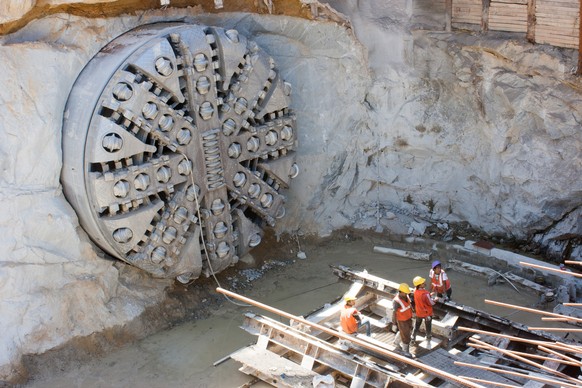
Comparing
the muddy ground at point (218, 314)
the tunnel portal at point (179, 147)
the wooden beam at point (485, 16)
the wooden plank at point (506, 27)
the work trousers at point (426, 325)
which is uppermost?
the wooden beam at point (485, 16)

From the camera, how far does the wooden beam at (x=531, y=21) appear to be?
34.1 feet

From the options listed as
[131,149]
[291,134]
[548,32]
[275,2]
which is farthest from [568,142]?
[131,149]

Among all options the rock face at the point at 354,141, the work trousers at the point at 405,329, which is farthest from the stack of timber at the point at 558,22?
the work trousers at the point at 405,329

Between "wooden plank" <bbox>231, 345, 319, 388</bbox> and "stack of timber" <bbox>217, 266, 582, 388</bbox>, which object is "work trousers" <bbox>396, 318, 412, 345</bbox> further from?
"wooden plank" <bbox>231, 345, 319, 388</bbox>

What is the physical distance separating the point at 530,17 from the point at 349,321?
A: 4733 millimetres

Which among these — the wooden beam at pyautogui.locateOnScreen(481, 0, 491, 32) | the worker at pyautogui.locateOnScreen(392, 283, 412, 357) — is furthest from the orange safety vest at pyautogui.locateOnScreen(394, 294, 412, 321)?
the wooden beam at pyautogui.locateOnScreen(481, 0, 491, 32)

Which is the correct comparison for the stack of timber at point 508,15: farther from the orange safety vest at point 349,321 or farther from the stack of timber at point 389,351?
the orange safety vest at point 349,321

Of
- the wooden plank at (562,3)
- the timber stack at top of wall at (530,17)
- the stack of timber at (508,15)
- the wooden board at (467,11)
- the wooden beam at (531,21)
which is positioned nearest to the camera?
the wooden plank at (562,3)

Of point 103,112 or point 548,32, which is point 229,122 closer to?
point 103,112

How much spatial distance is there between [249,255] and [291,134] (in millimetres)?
1870

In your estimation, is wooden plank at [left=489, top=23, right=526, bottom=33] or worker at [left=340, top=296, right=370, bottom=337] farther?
wooden plank at [left=489, top=23, right=526, bottom=33]

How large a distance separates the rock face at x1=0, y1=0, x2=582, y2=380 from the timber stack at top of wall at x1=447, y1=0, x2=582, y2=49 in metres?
0.18

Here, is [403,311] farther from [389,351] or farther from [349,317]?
[389,351]

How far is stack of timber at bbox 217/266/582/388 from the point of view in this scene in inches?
321
